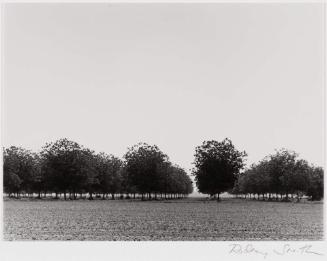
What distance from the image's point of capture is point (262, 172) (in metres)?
115

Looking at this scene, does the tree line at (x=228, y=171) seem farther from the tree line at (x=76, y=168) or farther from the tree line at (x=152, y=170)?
the tree line at (x=76, y=168)

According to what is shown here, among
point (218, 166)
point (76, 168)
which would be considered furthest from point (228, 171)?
point (76, 168)
